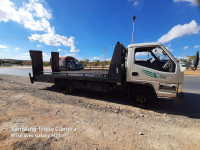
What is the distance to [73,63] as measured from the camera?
34.8ft

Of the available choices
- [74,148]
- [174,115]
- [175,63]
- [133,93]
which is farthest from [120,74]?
[74,148]

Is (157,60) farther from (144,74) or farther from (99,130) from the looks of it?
(99,130)

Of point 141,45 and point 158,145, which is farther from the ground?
point 141,45

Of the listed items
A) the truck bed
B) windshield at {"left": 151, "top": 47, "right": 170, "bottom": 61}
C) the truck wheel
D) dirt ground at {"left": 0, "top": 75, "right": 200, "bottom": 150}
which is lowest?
dirt ground at {"left": 0, "top": 75, "right": 200, "bottom": 150}

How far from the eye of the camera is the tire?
11.7 ft

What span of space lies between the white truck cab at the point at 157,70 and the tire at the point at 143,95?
8.8 inches

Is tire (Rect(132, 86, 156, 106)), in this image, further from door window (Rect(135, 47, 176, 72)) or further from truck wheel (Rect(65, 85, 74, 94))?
truck wheel (Rect(65, 85, 74, 94))

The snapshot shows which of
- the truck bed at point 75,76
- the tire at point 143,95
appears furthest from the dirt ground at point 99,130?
the truck bed at point 75,76

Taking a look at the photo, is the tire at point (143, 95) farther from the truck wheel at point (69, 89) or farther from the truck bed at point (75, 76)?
the truck wheel at point (69, 89)

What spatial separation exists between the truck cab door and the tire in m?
0.24

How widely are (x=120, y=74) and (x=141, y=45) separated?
4.54ft

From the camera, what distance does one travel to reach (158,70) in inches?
131

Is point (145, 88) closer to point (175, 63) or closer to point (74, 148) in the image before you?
point (175, 63)

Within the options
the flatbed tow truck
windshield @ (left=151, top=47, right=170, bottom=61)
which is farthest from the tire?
windshield @ (left=151, top=47, right=170, bottom=61)
